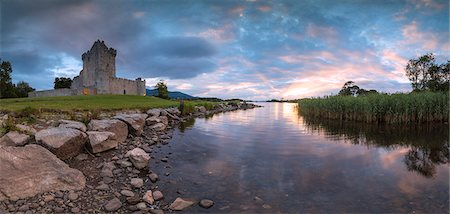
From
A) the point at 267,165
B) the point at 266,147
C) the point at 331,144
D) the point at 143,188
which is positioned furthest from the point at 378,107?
the point at 143,188

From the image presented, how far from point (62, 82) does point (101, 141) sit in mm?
75856

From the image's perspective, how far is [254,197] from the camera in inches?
221

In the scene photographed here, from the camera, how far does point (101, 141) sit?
8094 millimetres

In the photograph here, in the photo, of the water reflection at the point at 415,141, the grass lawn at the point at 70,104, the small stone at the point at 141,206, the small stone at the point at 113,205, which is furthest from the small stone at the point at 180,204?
the grass lawn at the point at 70,104

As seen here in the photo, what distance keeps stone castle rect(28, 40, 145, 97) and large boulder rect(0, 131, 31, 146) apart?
159ft

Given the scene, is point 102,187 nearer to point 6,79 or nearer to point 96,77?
point 96,77

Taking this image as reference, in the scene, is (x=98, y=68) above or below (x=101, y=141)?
above

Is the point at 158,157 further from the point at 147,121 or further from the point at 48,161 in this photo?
the point at 147,121

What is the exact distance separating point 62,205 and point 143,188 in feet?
5.16

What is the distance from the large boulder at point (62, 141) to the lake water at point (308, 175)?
2.21 meters

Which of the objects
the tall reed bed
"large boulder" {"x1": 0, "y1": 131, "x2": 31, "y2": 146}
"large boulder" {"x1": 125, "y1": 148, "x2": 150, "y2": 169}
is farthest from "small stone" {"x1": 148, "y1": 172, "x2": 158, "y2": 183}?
the tall reed bed

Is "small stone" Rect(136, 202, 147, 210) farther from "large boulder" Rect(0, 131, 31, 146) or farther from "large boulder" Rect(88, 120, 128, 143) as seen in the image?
"large boulder" Rect(88, 120, 128, 143)

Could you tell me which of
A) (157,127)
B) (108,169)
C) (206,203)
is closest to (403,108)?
(157,127)

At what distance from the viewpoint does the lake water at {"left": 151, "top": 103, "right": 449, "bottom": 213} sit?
5.36 metres
